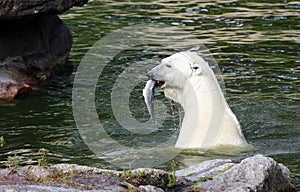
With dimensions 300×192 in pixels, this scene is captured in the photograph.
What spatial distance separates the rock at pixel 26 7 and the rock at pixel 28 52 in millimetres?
648

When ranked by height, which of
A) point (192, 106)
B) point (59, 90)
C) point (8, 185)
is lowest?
point (59, 90)

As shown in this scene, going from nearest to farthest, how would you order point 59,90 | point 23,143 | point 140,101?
point 23,143
point 140,101
point 59,90

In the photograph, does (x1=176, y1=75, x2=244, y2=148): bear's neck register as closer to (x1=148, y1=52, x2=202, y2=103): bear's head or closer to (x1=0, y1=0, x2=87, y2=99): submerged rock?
(x1=148, y1=52, x2=202, y2=103): bear's head

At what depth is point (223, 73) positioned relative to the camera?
1188 centimetres

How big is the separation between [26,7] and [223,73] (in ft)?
10.5

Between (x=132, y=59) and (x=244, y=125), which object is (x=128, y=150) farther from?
(x=132, y=59)

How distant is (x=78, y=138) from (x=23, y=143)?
65cm

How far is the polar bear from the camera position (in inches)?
291

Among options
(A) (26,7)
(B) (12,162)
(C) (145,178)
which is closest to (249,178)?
(C) (145,178)

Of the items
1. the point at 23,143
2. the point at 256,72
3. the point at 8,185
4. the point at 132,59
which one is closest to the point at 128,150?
the point at 23,143

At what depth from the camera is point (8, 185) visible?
4477 millimetres

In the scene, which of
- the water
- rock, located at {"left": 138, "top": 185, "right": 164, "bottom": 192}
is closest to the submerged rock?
the water

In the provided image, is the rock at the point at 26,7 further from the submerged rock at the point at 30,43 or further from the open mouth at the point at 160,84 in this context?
the open mouth at the point at 160,84

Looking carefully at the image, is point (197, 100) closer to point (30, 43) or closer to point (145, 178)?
point (145, 178)
